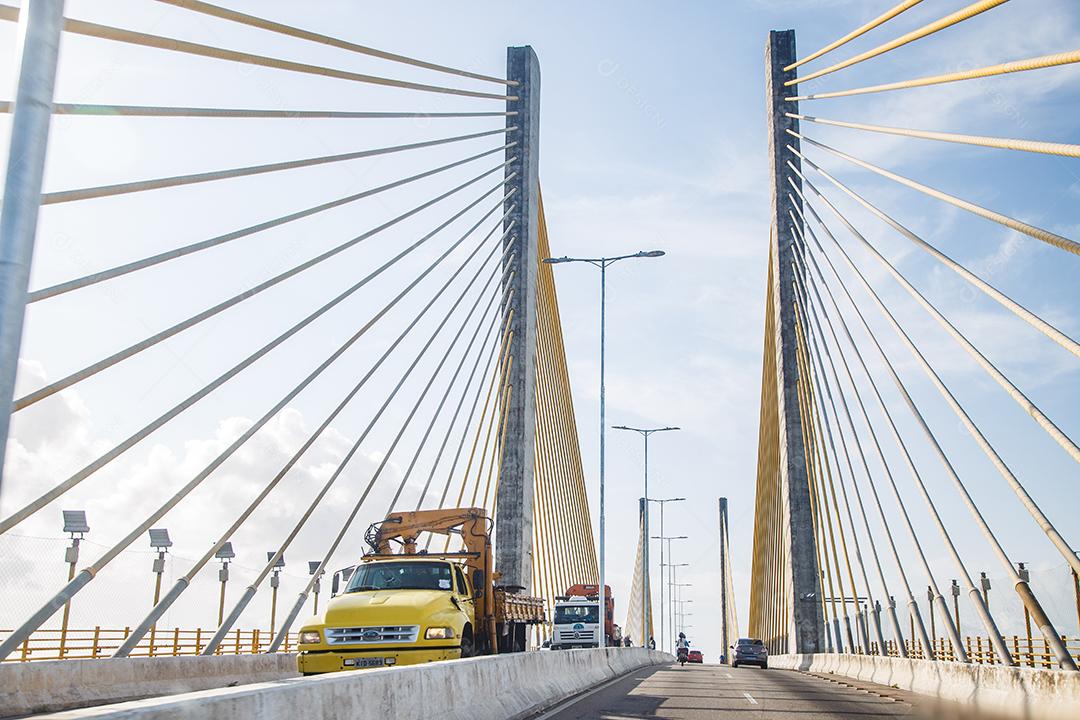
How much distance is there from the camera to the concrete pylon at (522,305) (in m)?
27.9

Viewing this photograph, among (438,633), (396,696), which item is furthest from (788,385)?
(396,696)

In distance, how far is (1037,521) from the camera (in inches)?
514

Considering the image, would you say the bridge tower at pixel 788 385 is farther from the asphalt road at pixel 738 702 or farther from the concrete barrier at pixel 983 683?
the asphalt road at pixel 738 702

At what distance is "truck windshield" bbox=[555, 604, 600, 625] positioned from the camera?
39.1 metres

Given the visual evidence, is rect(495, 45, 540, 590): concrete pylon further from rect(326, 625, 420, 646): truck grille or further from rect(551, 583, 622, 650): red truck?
rect(326, 625, 420, 646): truck grille

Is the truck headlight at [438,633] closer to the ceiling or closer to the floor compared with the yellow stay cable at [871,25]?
closer to the floor

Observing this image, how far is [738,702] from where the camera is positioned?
16.1 meters

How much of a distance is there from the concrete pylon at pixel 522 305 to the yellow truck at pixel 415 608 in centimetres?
636

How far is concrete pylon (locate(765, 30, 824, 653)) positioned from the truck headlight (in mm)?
18625

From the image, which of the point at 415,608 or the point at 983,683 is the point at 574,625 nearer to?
the point at 415,608

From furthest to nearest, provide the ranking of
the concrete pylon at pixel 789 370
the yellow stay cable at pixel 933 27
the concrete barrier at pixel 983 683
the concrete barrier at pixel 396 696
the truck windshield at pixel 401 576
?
the concrete pylon at pixel 789 370 < the truck windshield at pixel 401 576 < the yellow stay cable at pixel 933 27 < the concrete barrier at pixel 396 696 < the concrete barrier at pixel 983 683

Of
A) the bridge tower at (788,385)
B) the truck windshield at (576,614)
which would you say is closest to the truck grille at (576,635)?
the truck windshield at (576,614)

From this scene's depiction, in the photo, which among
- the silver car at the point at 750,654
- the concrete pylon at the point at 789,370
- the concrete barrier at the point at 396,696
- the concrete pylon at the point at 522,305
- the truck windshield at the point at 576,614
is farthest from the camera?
the silver car at the point at 750,654

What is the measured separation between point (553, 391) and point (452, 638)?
19402 mm
